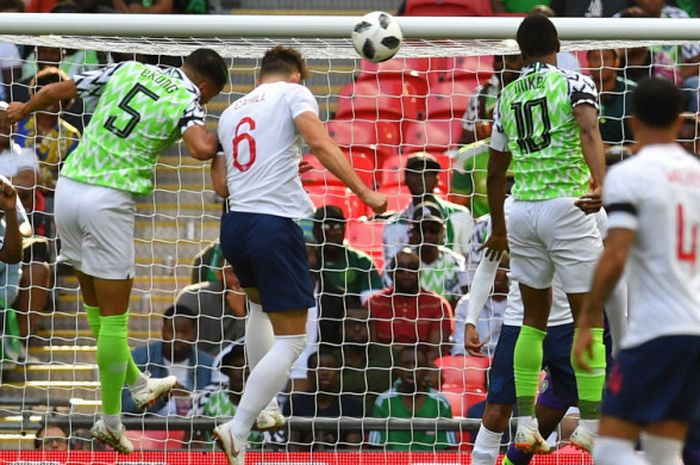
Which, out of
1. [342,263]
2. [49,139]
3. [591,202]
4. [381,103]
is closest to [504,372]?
[591,202]

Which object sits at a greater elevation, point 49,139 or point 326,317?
point 49,139

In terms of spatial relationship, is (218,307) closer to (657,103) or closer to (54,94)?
(54,94)

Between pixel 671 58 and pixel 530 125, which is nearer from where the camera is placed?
pixel 530 125

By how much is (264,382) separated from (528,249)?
1506 mm

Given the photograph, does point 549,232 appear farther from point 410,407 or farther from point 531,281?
point 410,407

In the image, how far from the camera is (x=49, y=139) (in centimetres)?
1050

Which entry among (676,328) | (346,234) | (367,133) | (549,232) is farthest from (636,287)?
(367,133)

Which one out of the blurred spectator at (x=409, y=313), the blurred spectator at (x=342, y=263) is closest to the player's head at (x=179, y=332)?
the blurred spectator at (x=342, y=263)

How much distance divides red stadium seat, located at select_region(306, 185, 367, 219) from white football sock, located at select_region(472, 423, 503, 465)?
3453 millimetres

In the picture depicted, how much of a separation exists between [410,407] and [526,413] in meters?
2.02

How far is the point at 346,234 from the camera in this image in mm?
11062

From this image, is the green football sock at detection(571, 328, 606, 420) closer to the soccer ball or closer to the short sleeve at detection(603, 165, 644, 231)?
Answer: the soccer ball

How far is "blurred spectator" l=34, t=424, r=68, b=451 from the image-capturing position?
980 centimetres

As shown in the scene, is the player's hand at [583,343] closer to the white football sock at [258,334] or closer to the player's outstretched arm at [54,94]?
the white football sock at [258,334]
